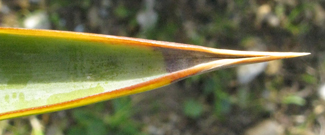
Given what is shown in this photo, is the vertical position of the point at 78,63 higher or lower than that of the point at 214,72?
higher

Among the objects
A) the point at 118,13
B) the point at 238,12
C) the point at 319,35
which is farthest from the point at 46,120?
the point at 319,35

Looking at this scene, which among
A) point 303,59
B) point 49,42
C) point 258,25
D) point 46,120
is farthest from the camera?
point 303,59

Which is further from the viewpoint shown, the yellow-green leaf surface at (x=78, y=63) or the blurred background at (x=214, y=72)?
the blurred background at (x=214, y=72)

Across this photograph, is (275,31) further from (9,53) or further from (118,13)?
(9,53)

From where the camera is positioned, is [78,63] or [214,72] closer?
[78,63]

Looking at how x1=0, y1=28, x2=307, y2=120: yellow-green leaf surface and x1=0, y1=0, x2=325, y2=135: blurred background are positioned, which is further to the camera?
x1=0, y1=0, x2=325, y2=135: blurred background
